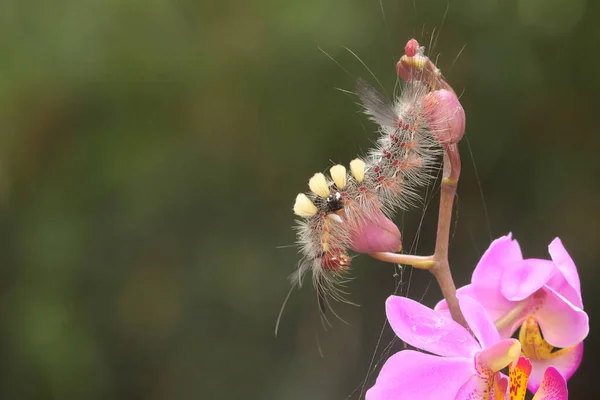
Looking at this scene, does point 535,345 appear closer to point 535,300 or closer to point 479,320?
point 535,300

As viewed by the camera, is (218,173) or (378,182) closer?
(378,182)

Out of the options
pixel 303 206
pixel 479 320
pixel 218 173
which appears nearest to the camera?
pixel 479 320

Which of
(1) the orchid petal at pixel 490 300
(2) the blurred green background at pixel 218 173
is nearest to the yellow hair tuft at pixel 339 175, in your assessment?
(1) the orchid petal at pixel 490 300

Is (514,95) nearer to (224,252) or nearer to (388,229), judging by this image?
(224,252)

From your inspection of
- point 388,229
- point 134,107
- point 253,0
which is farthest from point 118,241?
point 388,229

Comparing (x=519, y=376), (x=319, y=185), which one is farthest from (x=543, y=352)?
(x=319, y=185)

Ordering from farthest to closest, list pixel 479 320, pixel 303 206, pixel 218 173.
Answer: pixel 218 173 → pixel 303 206 → pixel 479 320
